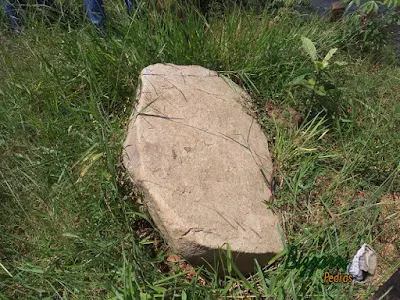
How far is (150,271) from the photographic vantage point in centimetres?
168

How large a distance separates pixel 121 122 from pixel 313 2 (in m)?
2.34

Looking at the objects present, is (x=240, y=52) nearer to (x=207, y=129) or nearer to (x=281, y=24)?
(x=281, y=24)

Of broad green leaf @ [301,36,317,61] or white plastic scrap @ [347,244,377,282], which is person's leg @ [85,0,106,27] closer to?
broad green leaf @ [301,36,317,61]

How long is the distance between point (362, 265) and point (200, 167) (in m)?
0.85

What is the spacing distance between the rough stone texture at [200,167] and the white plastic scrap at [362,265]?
1.11 feet

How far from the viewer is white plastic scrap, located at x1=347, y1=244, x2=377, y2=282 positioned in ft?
5.64

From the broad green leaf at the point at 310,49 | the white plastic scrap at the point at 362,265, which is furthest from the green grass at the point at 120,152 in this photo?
the broad green leaf at the point at 310,49

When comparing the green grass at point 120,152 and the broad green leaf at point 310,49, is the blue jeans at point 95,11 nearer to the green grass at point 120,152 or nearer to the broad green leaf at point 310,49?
the green grass at point 120,152

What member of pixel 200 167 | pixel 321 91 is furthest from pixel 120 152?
pixel 321 91

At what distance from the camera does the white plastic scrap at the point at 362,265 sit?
5.64 feet

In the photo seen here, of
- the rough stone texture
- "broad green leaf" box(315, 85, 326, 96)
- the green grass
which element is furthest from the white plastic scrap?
"broad green leaf" box(315, 85, 326, 96)

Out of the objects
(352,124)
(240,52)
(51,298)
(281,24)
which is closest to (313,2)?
(281,24)

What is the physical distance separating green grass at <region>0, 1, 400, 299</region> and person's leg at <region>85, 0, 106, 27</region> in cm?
10

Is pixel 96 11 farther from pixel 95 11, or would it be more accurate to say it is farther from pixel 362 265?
pixel 362 265
